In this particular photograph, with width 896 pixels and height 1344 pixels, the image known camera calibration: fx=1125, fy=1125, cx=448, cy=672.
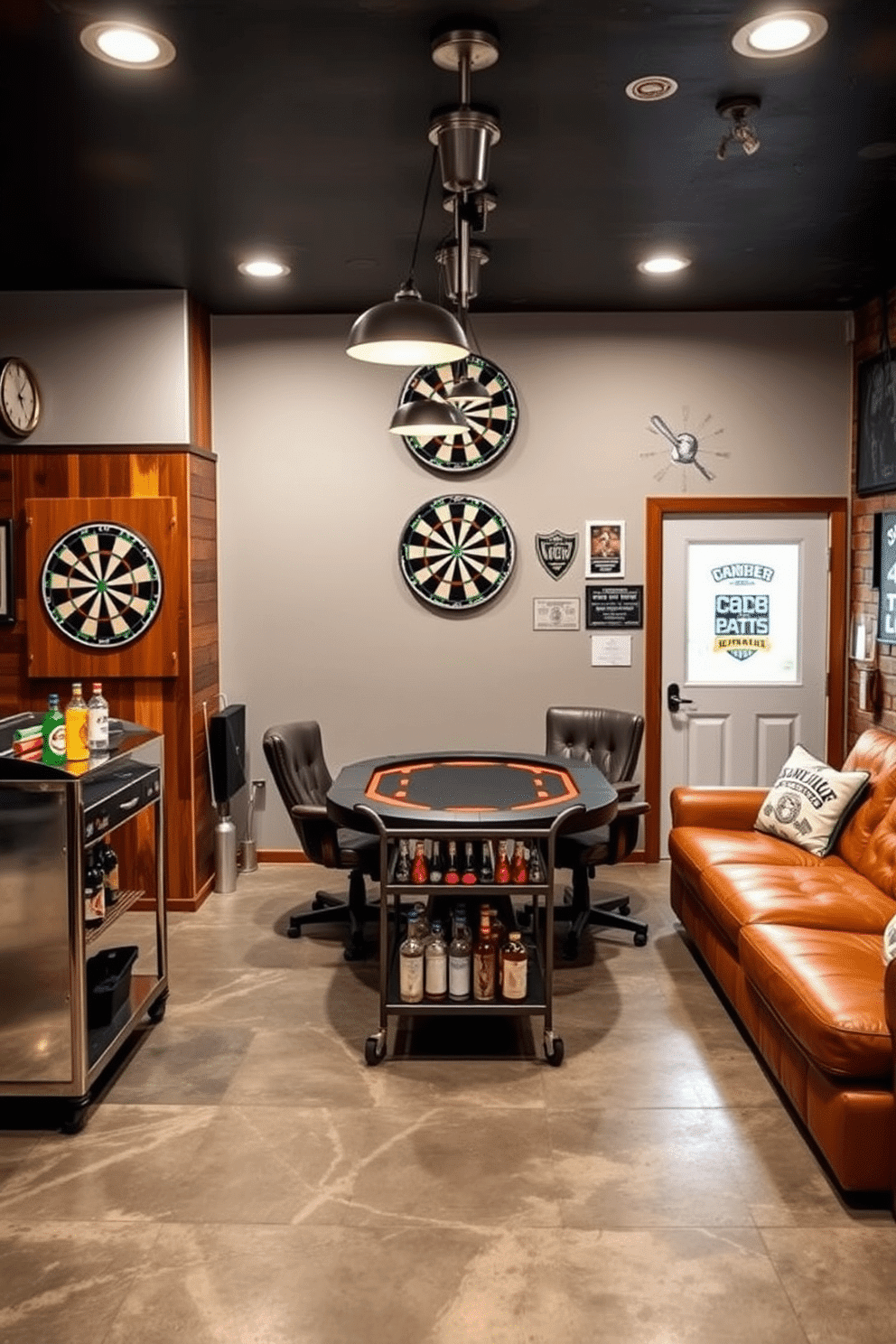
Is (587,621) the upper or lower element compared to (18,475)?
lower

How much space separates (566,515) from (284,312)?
1884 millimetres

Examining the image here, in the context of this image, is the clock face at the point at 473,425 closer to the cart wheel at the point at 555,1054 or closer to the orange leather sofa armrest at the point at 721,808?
the orange leather sofa armrest at the point at 721,808

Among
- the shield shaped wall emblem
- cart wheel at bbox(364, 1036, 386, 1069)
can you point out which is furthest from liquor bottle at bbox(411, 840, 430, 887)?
the shield shaped wall emblem

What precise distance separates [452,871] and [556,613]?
9.02 feet

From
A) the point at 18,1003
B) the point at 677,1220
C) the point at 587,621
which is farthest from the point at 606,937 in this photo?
the point at 18,1003

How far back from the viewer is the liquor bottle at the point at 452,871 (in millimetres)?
3699

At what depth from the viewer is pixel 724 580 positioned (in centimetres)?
626

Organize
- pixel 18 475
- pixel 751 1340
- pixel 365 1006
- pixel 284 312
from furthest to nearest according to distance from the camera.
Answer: pixel 284 312
pixel 18 475
pixel 365 1006
pixel 751 1340

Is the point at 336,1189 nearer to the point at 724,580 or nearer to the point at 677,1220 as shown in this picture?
the point at 677,1220

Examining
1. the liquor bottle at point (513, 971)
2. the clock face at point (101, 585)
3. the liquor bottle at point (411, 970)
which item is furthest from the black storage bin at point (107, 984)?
the clock face at point (101, 585)

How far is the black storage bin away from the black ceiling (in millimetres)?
2701

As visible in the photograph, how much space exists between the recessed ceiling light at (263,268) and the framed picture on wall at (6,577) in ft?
5.51

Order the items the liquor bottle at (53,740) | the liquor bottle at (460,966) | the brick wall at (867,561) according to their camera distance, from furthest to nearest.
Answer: the brick wall at (867,561), the liquor bottle at (460,966), the liquor bottle at (53,740)

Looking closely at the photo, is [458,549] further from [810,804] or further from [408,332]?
[408,332]
